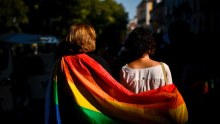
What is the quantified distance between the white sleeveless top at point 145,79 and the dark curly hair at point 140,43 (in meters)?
0.19

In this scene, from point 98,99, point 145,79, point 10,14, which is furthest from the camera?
point 10,14

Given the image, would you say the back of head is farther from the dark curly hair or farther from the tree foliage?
the tree foliage

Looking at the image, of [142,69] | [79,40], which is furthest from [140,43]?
[79,40]

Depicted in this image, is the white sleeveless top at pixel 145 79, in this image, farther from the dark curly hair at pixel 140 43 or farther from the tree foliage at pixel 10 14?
the tree foliage at pixel 10 14

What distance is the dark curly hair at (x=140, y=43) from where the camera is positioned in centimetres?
498

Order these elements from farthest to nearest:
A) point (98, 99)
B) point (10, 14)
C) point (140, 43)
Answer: point (10, 14)
point (140, 43)
point (98, 99)

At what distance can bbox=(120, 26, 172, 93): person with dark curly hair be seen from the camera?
4831 millimetres

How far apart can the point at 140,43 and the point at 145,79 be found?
368 mm

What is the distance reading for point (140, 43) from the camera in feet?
Result: 16.3

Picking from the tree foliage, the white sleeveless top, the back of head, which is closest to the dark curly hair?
the white sleeveless top

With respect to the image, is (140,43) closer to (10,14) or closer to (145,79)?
(145,79)

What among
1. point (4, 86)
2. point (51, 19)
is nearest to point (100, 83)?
point (4, 86)

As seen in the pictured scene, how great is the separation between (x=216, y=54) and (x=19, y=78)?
447cm

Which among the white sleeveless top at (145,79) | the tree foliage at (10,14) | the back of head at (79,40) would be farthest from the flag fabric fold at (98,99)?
the tree foliage at (10,14)
